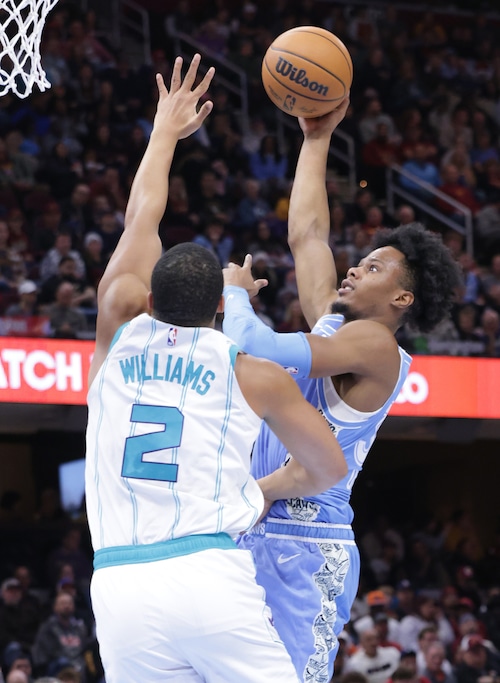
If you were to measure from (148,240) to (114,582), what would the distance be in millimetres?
1006

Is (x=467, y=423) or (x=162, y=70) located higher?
(x=162, y=70)

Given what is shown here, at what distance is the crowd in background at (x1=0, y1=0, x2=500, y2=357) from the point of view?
10.6 meters

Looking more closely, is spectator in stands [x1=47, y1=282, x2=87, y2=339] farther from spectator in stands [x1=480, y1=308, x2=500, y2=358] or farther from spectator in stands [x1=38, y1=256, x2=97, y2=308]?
spectator in stands [x1=480, y1=308, x2=500, y2=358]

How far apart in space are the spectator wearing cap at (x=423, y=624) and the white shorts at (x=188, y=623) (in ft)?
24.6

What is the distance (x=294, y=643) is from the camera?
3.81 metres

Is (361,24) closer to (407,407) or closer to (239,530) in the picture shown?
(407,407)

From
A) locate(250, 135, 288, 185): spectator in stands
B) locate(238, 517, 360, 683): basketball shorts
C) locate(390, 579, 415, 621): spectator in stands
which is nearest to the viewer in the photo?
locate(238, 517, 360, 683): basketball shorts

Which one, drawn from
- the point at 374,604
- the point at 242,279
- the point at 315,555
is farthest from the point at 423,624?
the point at 242,279

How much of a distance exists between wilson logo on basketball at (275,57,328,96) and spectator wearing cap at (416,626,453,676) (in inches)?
243

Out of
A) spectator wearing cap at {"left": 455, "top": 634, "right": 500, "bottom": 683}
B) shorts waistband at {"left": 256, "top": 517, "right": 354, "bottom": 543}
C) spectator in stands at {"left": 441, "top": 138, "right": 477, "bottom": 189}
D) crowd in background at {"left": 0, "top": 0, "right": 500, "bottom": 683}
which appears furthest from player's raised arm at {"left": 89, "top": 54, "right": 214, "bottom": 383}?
spectator in stands at {"left": 441, "top": 138, "right": 477, "bottom": 189}

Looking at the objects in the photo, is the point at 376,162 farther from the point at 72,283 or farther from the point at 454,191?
the point at 72,283

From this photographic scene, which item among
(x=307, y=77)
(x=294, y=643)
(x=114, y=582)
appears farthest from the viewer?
(x=307, y=77)

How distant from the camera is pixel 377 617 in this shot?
994 cm

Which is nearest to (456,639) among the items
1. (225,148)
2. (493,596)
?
(493,596)
